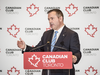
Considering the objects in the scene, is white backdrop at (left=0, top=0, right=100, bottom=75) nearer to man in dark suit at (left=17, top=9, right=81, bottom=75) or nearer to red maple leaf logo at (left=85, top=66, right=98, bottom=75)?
red maple leaf logo at (left=85, top=66, right=98, bottom=75)

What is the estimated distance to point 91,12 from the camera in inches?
119

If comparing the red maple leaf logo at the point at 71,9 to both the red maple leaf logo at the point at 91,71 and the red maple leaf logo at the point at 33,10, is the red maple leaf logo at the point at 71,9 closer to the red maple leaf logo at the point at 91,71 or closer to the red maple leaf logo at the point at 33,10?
the red maple leaf logo at the point at 33,10

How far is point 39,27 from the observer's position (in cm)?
300

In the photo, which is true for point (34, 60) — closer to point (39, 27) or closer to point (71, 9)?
point (39, 27)

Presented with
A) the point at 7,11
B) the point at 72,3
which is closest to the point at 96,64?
the point at 72,3

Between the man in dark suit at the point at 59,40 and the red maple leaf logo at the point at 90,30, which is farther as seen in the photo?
the red maple leaf logo at the point at 90,30

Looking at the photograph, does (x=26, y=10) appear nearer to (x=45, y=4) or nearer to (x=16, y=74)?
(x=45, y=4)

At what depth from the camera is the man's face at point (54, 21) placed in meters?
1.85

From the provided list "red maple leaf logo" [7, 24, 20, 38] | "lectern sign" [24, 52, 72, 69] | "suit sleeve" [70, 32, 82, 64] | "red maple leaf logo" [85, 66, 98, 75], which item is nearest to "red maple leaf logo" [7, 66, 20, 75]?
"red maple leaf logo" [7, 24, 20, 38]

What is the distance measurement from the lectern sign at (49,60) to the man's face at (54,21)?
2.59ft

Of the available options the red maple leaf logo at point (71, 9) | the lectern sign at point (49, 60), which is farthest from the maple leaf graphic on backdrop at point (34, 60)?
the red maple leaf logo at point (71, 9)

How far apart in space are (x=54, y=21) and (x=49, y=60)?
0.85 m

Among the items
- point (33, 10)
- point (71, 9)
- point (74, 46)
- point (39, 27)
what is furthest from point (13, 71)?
point (71, 9)

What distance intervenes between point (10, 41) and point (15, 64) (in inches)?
22.7
